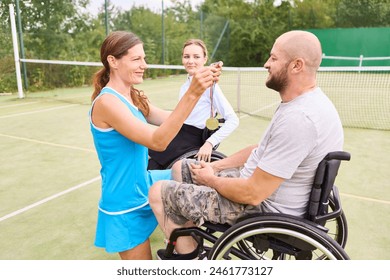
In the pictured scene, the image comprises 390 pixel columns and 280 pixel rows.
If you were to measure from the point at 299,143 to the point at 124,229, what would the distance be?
1.16 metres

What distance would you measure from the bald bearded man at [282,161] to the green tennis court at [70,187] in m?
1.07

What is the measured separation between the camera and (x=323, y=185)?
1.83 m

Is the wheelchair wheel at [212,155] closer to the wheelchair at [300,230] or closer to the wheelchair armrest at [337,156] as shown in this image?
the wheelchair at [300,230]

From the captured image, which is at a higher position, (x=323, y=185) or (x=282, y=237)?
(x=323, y=185)

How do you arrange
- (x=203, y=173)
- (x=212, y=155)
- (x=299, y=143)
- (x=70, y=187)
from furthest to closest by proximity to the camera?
(x=70, y=187), (x=212, y=155), (x=203, y=173), (x=299, y=143)

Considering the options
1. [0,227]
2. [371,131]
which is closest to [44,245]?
[0,227]

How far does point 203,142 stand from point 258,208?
142cm

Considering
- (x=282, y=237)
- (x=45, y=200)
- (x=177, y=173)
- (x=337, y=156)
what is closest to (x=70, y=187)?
(x=45, y=200)

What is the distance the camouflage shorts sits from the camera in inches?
79.0

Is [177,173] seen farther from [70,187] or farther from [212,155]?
[70,187]

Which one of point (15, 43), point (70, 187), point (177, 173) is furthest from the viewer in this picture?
point (15, 43)

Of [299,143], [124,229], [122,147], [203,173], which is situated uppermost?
[299,143]

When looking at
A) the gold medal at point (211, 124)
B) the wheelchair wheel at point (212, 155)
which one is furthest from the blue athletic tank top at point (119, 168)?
the wheelchair wheel at point (212, 155)

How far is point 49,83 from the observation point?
1291 cm
